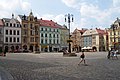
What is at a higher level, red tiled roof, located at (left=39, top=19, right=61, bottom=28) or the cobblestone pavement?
red tiled roof, located at (left=39, top=19, right=61, bottom=28)

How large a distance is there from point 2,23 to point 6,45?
817 centimetres

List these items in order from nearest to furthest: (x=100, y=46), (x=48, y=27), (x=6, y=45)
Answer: (x=6, y=45) < (x=48, y=27) < (x=100, y=46)

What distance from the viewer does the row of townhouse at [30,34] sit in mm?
84775

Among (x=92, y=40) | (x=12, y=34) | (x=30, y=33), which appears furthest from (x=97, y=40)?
(x=12, y=34)

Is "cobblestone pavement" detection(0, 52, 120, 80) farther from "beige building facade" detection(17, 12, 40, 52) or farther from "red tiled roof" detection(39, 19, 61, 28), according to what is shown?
"red tiled roof" detection(39, 19, 61, 28)

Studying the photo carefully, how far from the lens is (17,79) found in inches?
476

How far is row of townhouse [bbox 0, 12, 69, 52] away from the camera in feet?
278

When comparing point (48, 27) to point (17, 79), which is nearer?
point (17, 79)

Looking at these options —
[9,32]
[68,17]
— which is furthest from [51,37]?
[68,17]

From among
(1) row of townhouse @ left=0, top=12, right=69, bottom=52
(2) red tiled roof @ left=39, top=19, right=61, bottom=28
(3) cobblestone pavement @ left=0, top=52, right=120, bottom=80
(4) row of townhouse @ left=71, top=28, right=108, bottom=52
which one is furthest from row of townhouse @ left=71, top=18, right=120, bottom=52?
(3) cobblestone pavement @ left=0, top=52, right=120, bottom=80

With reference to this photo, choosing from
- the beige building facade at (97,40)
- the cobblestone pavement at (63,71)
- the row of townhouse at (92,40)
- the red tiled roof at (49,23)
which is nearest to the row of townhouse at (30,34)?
the red tiled roof at (49,23)

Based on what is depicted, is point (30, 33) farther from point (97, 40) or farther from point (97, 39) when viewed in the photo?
point (97, 40)

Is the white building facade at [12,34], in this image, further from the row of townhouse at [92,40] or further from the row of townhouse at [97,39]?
the row of townhouse at [92,40]

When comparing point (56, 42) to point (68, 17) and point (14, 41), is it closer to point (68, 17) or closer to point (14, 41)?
point (14, 41)
